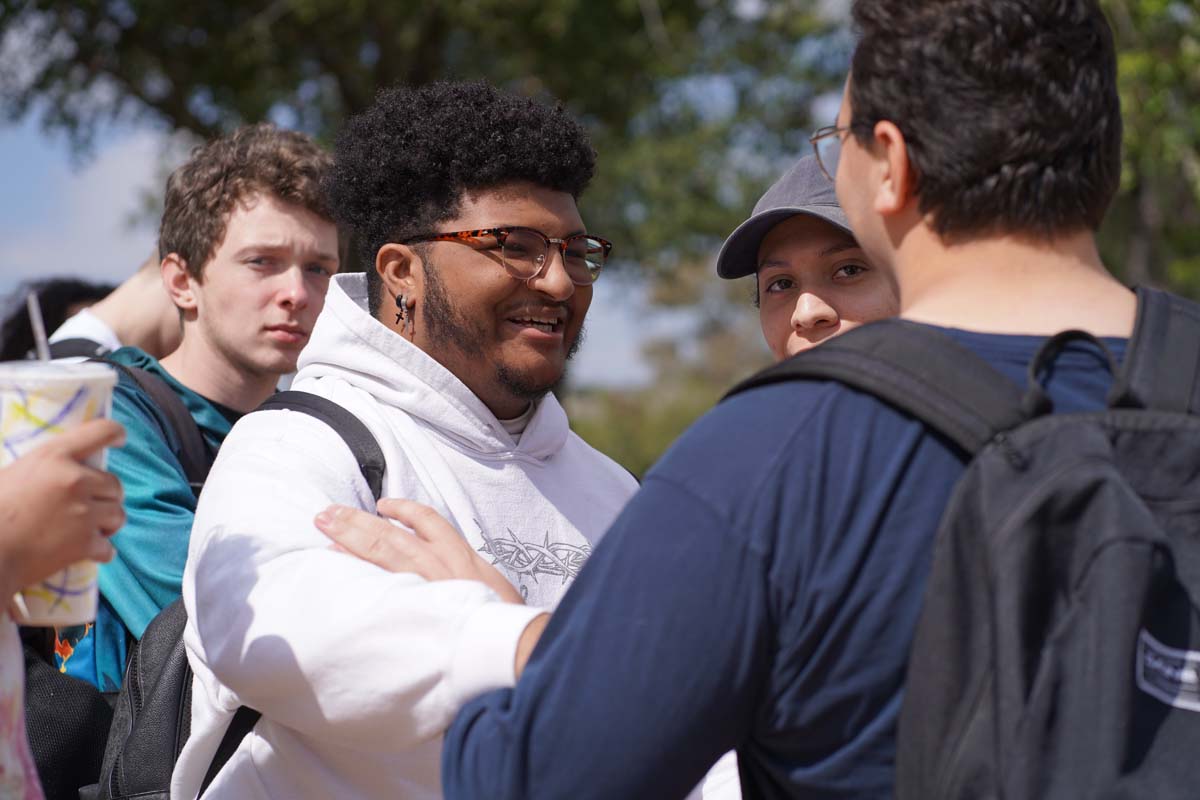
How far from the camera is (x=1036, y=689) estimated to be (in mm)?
1407

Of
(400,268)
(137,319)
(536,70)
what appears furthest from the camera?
(536,70)

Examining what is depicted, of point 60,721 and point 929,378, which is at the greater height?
point 929,378

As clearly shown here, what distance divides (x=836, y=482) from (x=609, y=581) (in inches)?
11.4

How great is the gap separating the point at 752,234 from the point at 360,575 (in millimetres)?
1554

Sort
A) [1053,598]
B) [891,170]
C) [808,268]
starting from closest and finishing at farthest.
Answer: [1053,598] → [891,170] → [808,268]

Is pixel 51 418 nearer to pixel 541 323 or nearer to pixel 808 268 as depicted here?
pixel 541 323

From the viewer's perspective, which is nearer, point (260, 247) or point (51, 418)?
point (51, 418)

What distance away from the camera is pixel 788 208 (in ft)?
9.84

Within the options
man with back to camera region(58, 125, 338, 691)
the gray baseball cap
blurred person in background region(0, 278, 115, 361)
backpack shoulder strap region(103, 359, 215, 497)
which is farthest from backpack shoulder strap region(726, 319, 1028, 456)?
blurred person in background region(0, 278, 115, 361)

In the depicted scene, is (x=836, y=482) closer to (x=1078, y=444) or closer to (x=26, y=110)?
(x=1078, y=444)

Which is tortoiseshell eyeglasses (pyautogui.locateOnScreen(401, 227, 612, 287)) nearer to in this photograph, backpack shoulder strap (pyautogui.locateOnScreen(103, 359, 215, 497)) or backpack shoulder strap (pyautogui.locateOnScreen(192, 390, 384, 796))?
backpack shoulder strap (pyautogui.locateOnScreen(192, 390, 384, 796))

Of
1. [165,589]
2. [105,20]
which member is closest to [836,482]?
[165,589]

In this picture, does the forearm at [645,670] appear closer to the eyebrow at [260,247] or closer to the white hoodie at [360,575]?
the white hoodie at [360,575]

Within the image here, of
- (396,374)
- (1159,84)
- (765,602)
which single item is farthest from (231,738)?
(1159,84)
